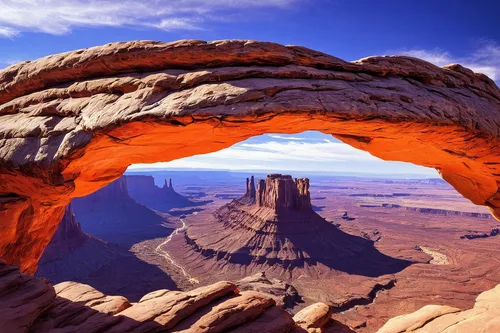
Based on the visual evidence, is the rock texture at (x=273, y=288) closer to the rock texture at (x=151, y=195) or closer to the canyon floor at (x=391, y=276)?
the canyon floor at (x=391, y=276)

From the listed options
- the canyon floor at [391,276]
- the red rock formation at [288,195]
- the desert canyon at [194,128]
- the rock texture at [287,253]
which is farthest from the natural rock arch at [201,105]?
the red rock formation at [288,195]

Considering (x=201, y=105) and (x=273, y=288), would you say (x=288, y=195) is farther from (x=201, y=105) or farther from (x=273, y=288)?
(x=201, y=105)

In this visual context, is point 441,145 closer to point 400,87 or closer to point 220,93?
point 400,87

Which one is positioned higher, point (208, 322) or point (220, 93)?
point (220, 93)

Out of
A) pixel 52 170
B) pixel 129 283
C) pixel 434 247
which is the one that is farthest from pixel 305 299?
pixel 434 247

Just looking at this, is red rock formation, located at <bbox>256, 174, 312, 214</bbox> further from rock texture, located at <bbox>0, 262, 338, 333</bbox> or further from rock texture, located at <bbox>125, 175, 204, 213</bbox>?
rock texture, located at <bbox>125, 175, 204, 213</bbox>

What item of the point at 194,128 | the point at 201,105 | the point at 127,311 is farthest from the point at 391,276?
the point at 201,105
